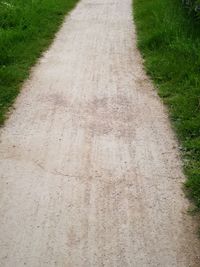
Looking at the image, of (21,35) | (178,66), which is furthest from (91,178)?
(21,35)

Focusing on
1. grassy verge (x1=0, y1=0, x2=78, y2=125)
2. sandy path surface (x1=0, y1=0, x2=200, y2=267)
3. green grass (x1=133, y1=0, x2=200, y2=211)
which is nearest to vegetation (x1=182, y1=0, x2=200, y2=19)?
green grass (x1=133, y1=0, x2=200, y2=211)

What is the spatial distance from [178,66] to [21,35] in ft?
12.9

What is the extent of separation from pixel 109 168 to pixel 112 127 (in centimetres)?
105

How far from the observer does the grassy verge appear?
23.5ft

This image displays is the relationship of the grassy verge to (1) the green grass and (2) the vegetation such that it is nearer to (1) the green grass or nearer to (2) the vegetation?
(1) the green grass

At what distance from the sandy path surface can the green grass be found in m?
0.18

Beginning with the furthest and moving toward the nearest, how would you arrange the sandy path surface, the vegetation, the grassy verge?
the vegetation < the grassy verge < the sandy path surface

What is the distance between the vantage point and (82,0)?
50.3 feet

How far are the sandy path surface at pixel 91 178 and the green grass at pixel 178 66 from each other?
0.59ft

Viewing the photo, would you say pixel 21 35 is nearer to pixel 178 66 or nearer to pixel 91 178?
pixel 178 66

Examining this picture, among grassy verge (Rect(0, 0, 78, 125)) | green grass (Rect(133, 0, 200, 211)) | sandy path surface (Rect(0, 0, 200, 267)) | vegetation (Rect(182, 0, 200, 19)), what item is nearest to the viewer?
sandy path surface (Rect(0, 0, 200, 267))

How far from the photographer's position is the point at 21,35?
9.44 metres

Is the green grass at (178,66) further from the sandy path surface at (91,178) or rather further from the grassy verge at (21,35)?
the grassy verge at (21,35)

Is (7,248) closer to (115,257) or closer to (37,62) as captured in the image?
(115,257)
